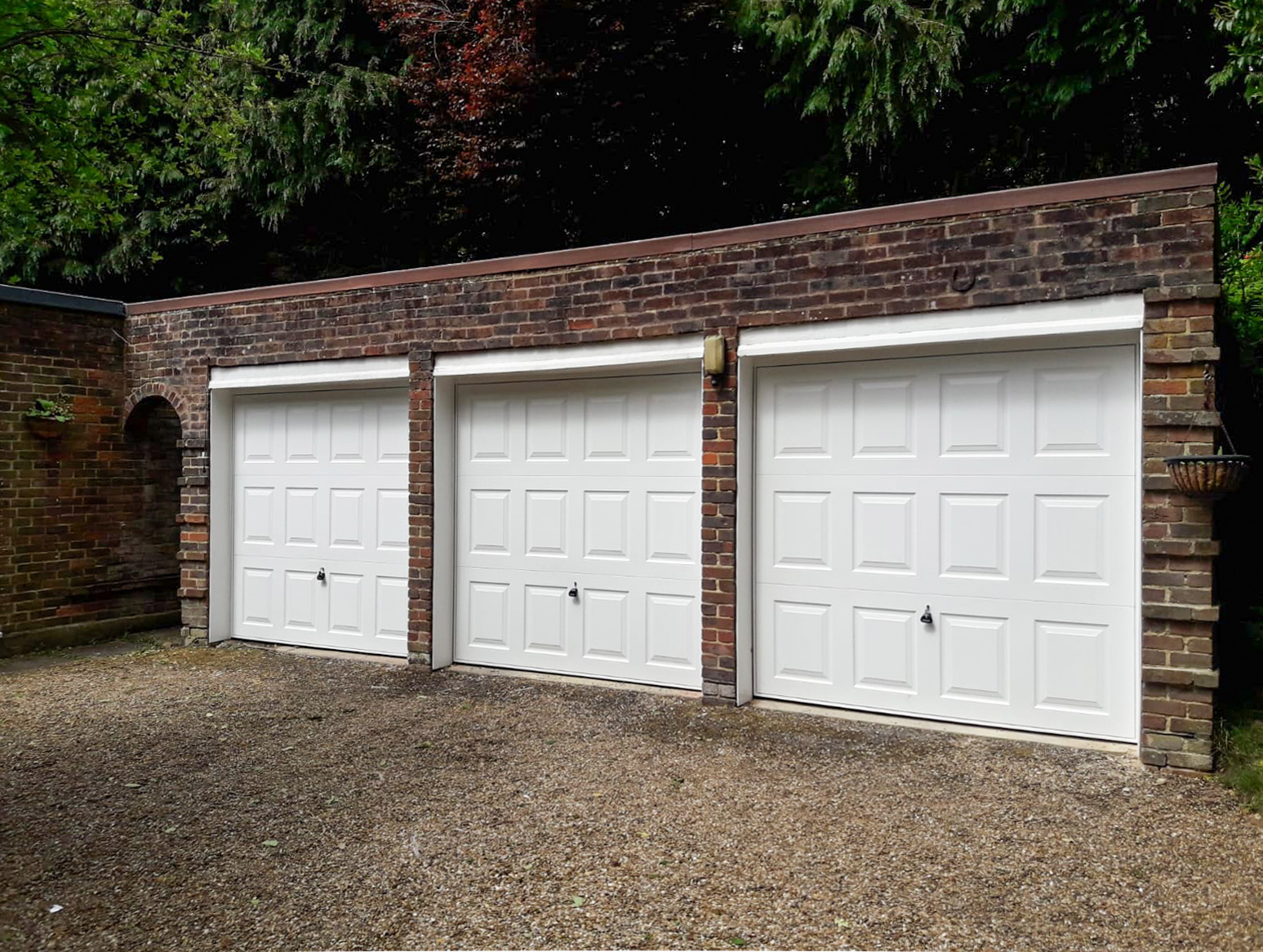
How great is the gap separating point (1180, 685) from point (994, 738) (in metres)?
0.97

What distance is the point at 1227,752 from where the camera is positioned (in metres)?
4.43

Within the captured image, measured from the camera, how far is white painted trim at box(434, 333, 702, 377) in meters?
5.66

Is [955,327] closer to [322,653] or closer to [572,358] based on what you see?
[572,358]

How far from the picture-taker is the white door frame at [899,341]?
14.9 feet

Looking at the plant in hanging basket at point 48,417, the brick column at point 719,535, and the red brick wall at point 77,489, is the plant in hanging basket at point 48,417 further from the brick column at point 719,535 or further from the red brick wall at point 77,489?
Answer: the brick column at point 719,535

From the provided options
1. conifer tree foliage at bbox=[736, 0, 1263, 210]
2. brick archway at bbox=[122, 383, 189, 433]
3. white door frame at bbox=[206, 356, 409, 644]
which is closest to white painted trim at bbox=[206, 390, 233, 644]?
white door frame at bbox=[206, 356, 409, 644]

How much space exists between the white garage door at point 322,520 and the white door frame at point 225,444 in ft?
0.20

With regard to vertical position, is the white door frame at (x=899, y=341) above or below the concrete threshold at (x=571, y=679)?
above

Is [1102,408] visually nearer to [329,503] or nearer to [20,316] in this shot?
[329,503]

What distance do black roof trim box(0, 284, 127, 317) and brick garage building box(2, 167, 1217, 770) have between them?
890 millimetres

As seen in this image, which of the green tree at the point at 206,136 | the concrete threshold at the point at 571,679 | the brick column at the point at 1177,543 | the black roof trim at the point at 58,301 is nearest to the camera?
the brick column at the point at 1177,543

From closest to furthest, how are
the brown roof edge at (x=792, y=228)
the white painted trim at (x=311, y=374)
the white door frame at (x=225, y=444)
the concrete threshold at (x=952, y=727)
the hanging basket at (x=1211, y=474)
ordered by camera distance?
the hanging basket at (x=1211, y=474) → the brown roof edge at (x=792, y=228) → the concrete threshold at (x=952, y=727) → the white painted trim at (x=311, y=374) → the white door frame at (x=225, y=444)

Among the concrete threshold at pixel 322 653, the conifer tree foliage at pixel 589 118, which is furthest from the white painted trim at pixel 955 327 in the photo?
the conifer tree foliage at pixel 589 118

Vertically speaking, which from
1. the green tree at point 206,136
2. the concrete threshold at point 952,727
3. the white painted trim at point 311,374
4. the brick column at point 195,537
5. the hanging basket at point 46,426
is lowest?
the concrete threshold at point 952,727
